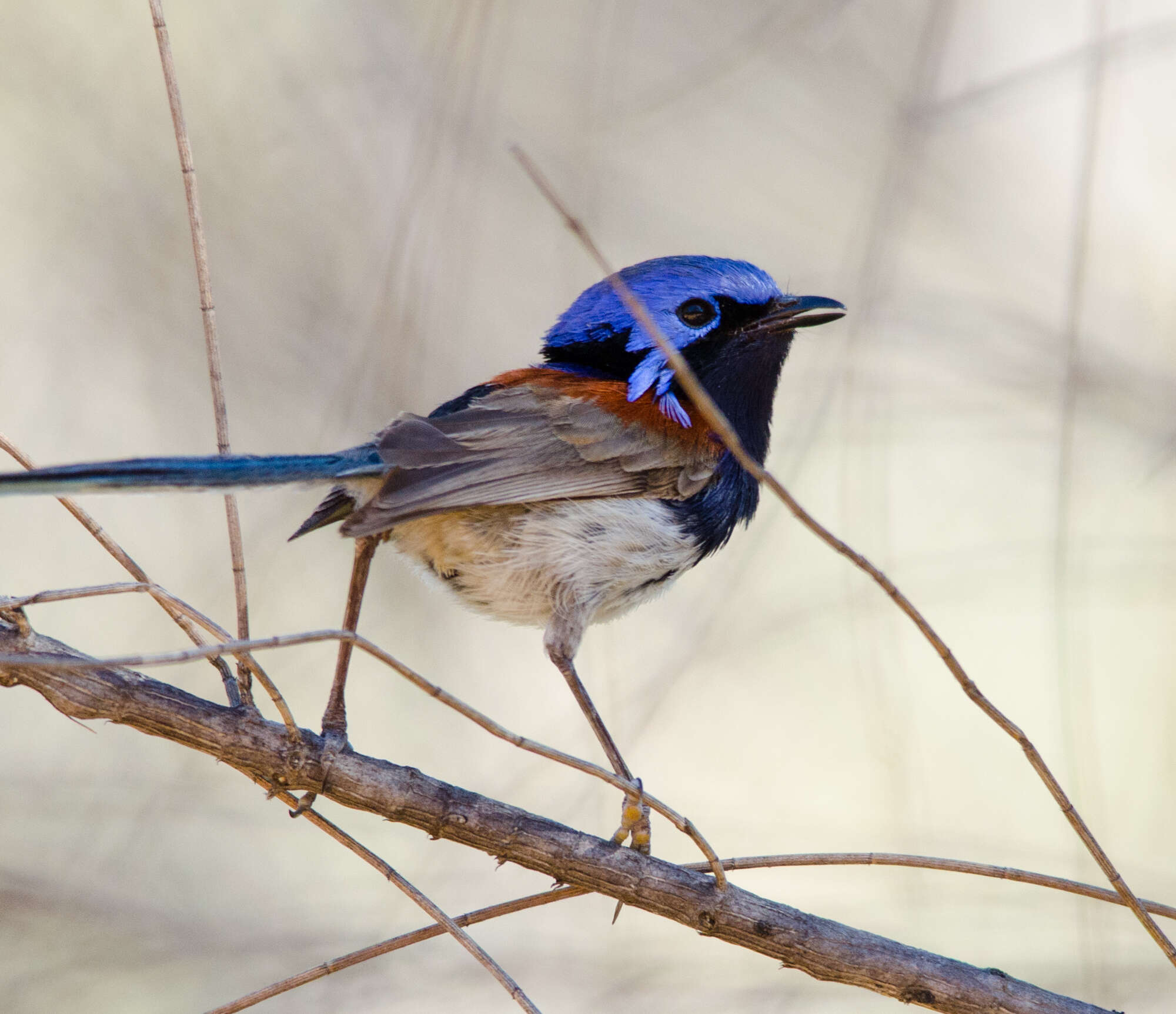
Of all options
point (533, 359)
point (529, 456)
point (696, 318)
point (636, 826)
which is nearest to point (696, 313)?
point (696, 318)

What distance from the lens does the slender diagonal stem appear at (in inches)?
93.5

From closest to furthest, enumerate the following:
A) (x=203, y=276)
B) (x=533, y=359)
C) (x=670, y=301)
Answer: (x=203, y=276) → (x=670, y=301) → (x=533, y=359)

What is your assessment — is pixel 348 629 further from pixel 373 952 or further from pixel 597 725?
pixel 373 952

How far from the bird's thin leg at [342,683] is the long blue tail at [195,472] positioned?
0.60ft

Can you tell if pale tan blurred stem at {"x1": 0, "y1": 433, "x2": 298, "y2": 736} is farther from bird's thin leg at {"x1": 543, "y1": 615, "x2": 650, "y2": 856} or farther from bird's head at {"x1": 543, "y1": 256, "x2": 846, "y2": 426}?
bird's head at {"x1": 543, "y1": 256, "x2": 846, "y2": 426}

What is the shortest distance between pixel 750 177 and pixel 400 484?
242cm

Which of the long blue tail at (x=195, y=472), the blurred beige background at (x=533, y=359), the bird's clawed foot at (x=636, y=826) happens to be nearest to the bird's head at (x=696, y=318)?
the blurred beige background at (x=533, y=359)

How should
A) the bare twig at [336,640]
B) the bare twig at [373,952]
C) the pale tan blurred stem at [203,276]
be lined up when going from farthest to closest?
the pale tan blurred stem at [203,276] < the bare twig at [373,952] < the bare twig at [336,640]

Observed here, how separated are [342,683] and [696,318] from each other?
1.47 meters

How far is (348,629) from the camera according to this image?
262cm

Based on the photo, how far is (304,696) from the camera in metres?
4.18

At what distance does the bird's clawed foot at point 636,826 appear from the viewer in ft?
8.23

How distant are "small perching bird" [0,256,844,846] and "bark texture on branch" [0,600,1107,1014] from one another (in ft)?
0.59

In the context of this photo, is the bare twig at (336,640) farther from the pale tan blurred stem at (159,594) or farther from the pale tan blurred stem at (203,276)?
the pale tan blurred stem at (203,276)
